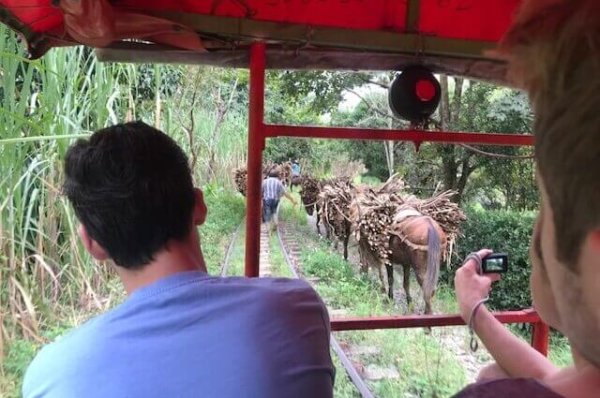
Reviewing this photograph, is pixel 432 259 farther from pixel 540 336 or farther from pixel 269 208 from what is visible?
pixel 540 336

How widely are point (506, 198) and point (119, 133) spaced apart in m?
7.59

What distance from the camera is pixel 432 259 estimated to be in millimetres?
5648

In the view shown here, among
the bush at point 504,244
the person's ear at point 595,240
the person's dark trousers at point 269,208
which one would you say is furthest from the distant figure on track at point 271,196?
the person's ear at point 595,240

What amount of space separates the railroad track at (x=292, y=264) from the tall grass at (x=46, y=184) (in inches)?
67.2

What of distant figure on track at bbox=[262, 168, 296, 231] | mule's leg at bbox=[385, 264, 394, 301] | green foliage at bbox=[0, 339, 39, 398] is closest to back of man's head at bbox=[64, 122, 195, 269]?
A: green foliage at bbox=[0, 339, 39, 398]

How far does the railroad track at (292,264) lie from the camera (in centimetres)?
392

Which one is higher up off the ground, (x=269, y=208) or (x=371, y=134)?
(x=371, y=134)

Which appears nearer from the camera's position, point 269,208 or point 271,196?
point 271,196

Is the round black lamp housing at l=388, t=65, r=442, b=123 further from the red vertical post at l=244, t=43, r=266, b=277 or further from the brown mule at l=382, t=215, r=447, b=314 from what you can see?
the brown mule at l=382, t=215, r=447, b=314

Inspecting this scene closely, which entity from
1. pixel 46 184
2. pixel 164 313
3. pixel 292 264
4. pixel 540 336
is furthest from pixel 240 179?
pixel 164 313

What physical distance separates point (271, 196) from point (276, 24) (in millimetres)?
6877

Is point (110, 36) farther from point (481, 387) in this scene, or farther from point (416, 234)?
point (416, 234)

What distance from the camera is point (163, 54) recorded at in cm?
155

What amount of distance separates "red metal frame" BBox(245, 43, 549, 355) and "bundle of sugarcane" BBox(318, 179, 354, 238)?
5.24m
